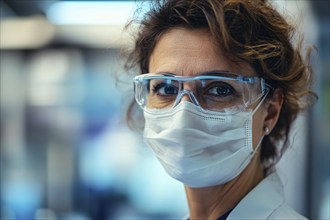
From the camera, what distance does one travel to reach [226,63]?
1.25 metres

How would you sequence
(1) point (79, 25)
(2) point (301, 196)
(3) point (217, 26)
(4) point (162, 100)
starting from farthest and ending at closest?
(1) point (79, 25) < (2) point (301, 196) < (4) point (162, 100) < (3) point (217, 26)

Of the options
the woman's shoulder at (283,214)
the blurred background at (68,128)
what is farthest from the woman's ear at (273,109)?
the blurred background at (68,128)

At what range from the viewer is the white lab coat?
4.11 feet

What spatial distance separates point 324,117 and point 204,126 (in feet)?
5.84

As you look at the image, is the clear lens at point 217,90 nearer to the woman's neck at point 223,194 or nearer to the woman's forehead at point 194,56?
the woman's forehead at point 194,56

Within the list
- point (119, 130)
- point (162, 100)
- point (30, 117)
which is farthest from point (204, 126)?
point (30, 117)

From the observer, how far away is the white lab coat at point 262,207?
1254mm

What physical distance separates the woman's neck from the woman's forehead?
284mm

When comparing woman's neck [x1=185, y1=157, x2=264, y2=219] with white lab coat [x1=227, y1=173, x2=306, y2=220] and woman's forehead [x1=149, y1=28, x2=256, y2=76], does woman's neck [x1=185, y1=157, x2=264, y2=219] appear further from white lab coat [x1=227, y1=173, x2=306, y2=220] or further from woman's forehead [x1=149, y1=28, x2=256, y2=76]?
woman's forehead [x1=149, y1=28, x2=256, y2=76]

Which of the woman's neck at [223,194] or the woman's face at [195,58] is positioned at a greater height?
the woman's face at [195,58]

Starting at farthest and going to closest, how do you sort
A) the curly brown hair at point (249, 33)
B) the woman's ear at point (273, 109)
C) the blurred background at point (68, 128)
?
the blurred background at point (68, 128) → the woman's ear at point (273, 109) → the curly brown hair at point (249, 33)

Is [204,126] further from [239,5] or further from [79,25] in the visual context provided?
[79,25]

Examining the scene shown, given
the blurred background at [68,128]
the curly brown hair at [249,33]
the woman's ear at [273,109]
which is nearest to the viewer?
the curly brown hair at [249,33]

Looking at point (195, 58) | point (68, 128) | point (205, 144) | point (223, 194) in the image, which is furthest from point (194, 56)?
point (68, 128)
